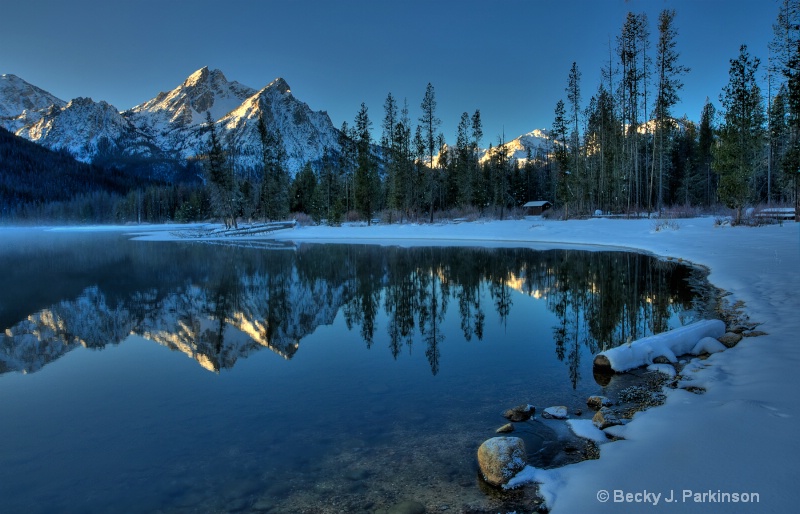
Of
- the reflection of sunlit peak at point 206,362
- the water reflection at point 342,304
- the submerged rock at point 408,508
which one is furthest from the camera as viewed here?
the water reflection at point 342,304

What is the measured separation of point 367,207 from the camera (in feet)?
173

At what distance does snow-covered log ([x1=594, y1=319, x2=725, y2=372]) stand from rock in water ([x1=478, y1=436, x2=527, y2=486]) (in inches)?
132

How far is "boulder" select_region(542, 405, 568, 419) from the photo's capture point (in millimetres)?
5418

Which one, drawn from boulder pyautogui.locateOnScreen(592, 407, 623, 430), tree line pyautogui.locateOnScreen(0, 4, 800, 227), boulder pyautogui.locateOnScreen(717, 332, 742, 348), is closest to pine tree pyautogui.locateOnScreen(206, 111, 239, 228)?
tree line pyautogui.locateOnScreen(0, 4, 800, 227)

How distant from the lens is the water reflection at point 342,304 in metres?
9.15

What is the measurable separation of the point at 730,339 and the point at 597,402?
3421 mm

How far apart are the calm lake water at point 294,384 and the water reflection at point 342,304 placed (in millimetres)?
92

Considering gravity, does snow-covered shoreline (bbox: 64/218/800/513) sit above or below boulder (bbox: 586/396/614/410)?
above

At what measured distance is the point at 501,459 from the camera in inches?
165

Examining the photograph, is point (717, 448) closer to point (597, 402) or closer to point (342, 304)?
point (597, 402)

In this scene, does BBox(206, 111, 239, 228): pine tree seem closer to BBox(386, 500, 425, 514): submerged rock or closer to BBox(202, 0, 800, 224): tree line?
BBox(202, 0, 800, 224): tree line

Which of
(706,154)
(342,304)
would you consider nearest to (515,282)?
(342,304)

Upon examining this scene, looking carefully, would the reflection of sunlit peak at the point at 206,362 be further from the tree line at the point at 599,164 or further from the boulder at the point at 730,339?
the tree line at the point at 599,164

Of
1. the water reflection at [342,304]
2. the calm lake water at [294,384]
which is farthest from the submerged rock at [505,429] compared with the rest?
the water reflection at [342,304]
